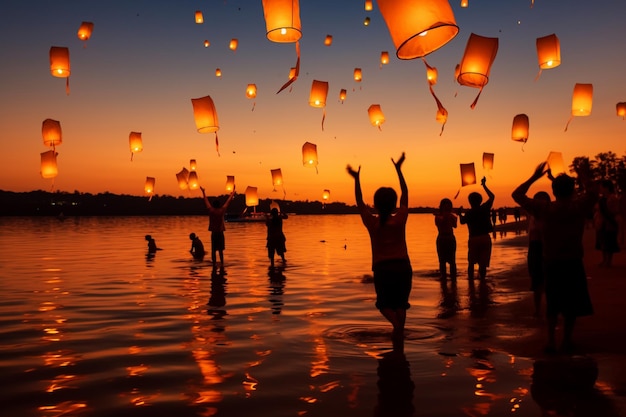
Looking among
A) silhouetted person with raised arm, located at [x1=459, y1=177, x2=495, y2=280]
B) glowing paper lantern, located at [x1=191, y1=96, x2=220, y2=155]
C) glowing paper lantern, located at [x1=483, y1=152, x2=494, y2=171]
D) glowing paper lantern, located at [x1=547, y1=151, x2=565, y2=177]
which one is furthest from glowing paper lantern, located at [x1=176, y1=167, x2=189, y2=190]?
silhouetted person with raised arm, located at [x1=459, y1=177, x2=495, y2=280]

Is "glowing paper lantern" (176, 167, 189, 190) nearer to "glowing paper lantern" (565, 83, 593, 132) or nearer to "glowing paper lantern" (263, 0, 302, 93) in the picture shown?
"glowing paper lantern" (565, 83, 593, 132)

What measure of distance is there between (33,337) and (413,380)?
173 inches

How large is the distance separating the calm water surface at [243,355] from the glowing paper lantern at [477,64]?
118 inches

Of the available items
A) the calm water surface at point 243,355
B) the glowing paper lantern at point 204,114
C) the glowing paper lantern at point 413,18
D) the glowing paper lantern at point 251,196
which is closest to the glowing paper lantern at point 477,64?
the glowing paper lantern at point 413,18

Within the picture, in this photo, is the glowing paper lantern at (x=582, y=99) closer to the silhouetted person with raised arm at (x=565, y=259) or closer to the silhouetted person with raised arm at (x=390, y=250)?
the silhouetted person with raised arm at (x=565, y=259)

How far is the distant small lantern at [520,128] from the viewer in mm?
13078

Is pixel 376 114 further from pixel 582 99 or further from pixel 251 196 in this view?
pixel 251 196

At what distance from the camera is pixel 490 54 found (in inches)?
287

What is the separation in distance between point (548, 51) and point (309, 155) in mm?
7409

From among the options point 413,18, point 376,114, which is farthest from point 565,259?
point 376,114

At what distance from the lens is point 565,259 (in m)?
5.53

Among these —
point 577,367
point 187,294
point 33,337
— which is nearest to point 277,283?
point 187,294

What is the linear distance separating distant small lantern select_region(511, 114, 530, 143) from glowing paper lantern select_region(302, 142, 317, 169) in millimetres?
5518

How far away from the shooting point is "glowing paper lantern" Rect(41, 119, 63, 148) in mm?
14016
